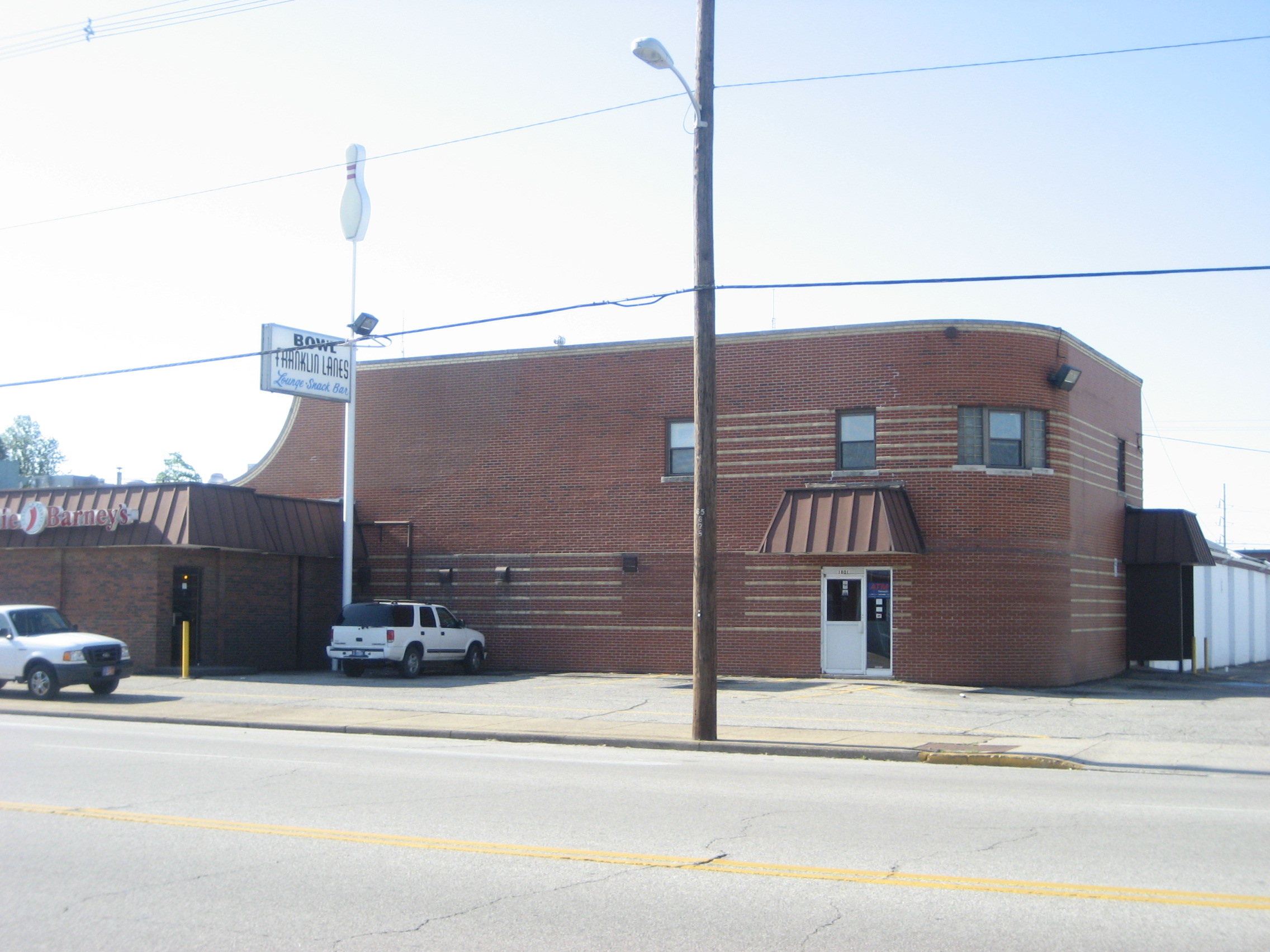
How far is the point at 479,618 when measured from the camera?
29.6m

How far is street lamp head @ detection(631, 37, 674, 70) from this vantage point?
48.2ft

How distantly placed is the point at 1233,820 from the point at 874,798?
2906 millimetres

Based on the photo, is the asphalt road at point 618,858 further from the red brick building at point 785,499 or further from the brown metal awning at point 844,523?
the red brick building at point 785,499

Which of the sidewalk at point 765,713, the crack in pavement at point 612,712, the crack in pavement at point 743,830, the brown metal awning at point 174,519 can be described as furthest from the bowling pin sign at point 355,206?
the crack in pavement at point 743,830

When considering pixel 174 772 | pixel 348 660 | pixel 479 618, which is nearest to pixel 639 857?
pixel 174 772

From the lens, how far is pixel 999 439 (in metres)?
25.3

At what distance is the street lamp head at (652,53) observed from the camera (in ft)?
48.2

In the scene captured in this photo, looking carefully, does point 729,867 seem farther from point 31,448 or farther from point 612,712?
point 31,448

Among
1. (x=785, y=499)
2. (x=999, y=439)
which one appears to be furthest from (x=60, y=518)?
(x=999, y=439)

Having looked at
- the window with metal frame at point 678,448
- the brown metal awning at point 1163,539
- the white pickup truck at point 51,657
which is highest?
the window with metal frame at point 678,448

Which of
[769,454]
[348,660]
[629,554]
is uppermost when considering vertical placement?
[769,454]

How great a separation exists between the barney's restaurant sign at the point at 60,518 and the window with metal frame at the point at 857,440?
51.4ft

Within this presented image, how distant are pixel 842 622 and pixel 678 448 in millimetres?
5497

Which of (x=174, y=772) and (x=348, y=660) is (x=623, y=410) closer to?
(x=348, y=660)
